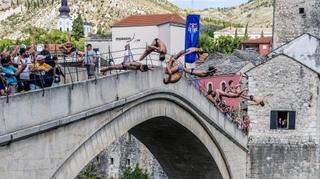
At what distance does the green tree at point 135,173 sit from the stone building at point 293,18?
383 inches

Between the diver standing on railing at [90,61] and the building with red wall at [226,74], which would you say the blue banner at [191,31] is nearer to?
the building with red wall at [226,74]

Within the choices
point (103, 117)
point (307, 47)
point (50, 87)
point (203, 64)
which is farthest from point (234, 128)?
point (203, 64)

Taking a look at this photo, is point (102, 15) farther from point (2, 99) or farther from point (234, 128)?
point (2, 99)

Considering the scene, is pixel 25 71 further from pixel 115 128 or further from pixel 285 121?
pixel 285 121

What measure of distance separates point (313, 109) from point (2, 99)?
1410 centimetres

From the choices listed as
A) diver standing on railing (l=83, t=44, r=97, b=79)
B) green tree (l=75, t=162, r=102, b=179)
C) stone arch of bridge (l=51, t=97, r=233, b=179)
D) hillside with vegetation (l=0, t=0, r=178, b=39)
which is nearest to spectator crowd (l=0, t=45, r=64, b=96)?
diver standing on railing (l=83, t=44, r=97, b=79)

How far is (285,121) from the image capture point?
23.4m

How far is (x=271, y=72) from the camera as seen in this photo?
23359 millimetres

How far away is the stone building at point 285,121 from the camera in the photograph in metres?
23.1

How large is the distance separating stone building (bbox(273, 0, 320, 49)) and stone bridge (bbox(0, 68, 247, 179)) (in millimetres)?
8988

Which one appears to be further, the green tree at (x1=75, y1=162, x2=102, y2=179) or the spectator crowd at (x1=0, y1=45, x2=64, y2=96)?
the green tree at (x1=75, y1=162, x2=102, y2=179)

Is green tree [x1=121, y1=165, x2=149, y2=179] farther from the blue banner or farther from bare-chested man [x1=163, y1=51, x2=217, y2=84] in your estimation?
bare-chested man [x1=163, y1=51, x2=217, y2=84]

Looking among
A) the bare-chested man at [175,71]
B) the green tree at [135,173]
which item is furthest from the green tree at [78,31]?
the bare-chested man at [175,71]

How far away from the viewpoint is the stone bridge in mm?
12180
